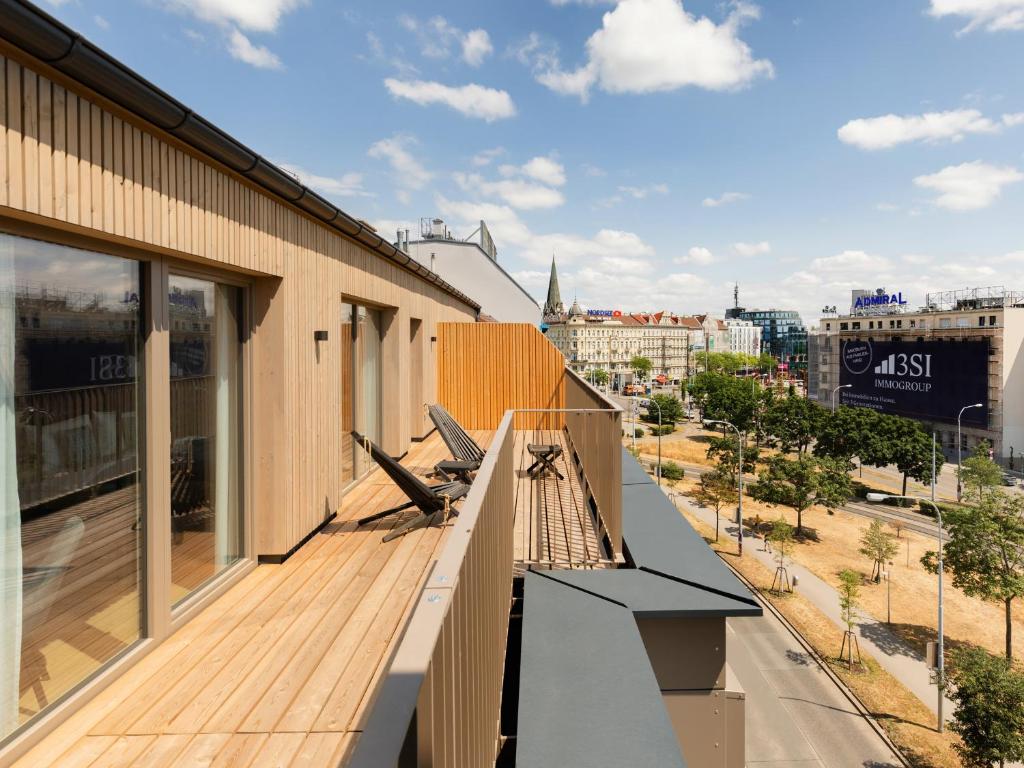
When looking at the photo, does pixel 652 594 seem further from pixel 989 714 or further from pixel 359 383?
pixel 989 714

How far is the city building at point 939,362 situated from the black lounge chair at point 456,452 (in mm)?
70691

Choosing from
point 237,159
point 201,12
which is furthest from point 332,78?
point 237,159

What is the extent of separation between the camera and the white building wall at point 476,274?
1046 inches

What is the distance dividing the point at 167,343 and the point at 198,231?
81 centimetres

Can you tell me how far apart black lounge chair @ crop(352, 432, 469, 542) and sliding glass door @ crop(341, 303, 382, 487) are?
132 cm

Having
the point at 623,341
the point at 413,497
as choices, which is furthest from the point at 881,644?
the point at 623,341

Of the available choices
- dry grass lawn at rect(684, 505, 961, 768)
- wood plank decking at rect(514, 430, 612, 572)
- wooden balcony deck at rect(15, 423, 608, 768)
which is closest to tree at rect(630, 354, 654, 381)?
dry grass lawn at rect(684, 505, 961, 768)

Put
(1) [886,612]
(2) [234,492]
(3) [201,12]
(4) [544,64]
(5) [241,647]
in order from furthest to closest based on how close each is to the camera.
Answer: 1. (1) [886,612]
2. (4) [544,64]
3. (3) [201,12]
4. (2) [234,492]
5. (5) [241,647]

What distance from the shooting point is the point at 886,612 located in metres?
29.3

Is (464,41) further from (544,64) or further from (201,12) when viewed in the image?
(201,12)

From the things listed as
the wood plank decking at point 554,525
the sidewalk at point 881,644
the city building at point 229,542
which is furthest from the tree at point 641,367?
the city building at point 229,542

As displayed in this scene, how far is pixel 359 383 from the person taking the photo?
322 inches

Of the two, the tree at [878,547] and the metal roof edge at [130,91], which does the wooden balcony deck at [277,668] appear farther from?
the tree at [878,547]

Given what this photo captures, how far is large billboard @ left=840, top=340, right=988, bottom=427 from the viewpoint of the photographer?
6150cm
